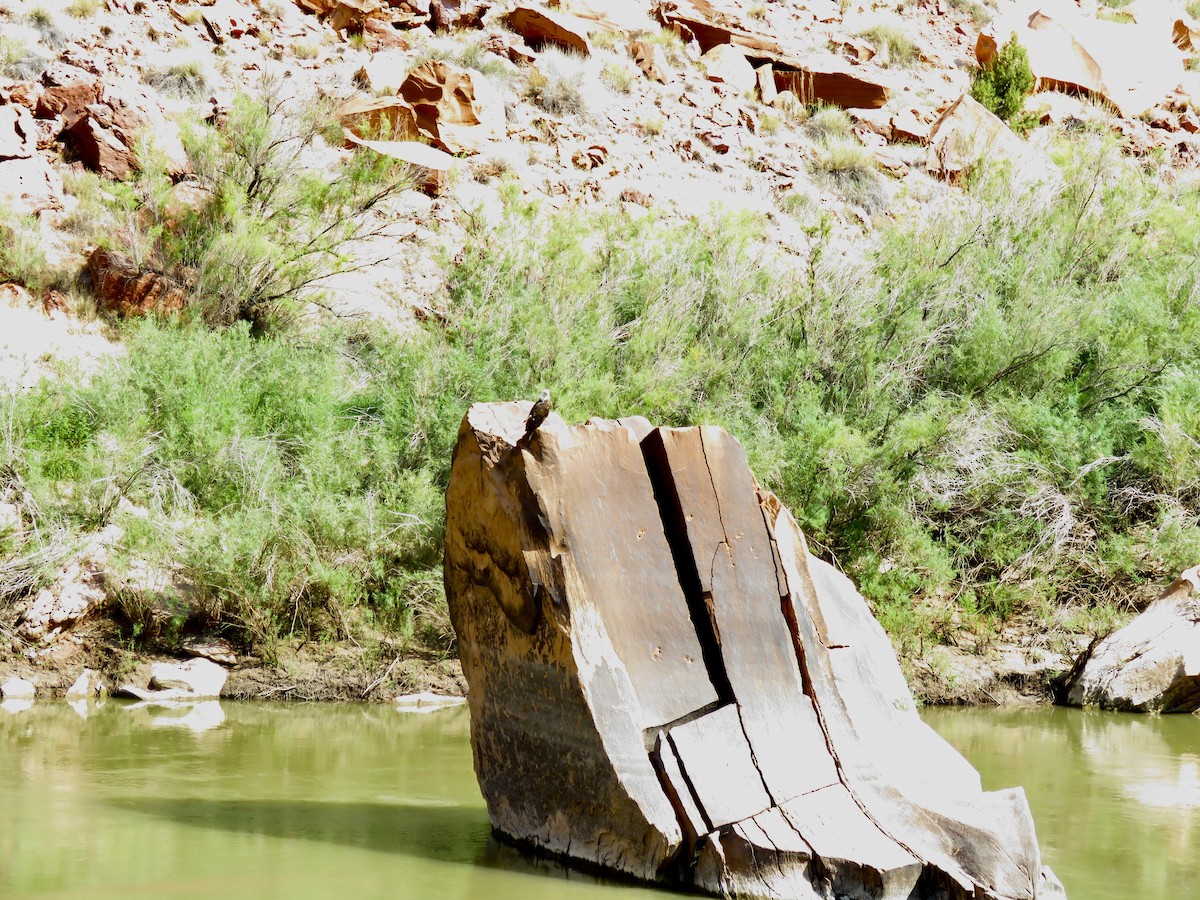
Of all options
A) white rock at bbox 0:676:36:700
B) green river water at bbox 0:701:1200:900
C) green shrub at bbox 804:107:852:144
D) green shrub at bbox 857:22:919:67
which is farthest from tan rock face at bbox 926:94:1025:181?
white rock at bbox 0:676:36:700

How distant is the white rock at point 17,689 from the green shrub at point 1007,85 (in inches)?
849

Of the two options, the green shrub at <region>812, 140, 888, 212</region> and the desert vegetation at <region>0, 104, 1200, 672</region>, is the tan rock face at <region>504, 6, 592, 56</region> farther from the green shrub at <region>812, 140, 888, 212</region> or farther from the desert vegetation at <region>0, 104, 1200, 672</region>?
the desert vegetation at <region>0, 104, 1200, 672</region>

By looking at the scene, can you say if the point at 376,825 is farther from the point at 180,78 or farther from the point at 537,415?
the point at 180,78

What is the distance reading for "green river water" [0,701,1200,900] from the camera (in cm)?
458

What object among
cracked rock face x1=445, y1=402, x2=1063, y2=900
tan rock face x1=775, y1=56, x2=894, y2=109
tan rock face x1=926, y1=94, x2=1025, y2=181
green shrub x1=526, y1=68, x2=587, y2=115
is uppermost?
cracked rock face x1=445, y1=402, x2=1063, y2=900

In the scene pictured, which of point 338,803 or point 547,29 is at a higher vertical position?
point 338,803

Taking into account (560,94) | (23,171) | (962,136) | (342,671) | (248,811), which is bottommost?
(23,171)

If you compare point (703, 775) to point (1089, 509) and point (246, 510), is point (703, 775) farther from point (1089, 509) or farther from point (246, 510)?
point (1089, 509)

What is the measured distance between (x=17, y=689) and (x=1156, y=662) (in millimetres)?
8841

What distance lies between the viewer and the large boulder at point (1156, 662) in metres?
9.55

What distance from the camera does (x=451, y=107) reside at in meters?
19.5

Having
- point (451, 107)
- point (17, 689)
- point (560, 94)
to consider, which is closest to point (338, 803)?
point (17, 689)

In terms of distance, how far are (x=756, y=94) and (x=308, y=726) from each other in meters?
19.2

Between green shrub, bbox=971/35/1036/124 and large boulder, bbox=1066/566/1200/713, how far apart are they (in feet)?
55.9
